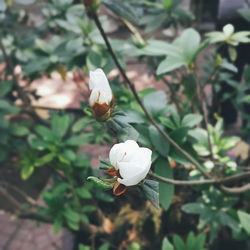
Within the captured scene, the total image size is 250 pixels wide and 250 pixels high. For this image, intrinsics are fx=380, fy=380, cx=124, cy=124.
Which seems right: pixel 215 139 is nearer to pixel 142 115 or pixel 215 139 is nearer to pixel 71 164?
pixel 142 115

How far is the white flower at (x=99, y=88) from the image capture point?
81 centimetres

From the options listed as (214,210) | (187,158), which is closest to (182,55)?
Result: (187,158)

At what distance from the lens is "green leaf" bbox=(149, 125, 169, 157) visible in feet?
4.07

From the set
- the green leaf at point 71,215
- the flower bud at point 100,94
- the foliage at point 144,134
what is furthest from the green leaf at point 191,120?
the green leaf at point 71,215

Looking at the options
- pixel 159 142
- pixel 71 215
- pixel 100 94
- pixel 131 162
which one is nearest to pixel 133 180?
pixel 131 162

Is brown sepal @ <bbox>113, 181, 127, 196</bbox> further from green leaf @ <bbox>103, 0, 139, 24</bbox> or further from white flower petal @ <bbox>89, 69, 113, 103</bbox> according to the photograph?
green leaf @ <bbox>103, 0, 139, 24</bbox>

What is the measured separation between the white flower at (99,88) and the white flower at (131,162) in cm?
16

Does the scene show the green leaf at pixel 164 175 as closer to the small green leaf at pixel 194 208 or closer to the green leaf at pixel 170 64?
the green leaf at pixel 170 64

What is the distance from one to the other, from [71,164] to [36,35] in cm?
94

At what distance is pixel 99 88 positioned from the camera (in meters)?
0.83

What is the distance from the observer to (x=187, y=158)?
1.24 meters

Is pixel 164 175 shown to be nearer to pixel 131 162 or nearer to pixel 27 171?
pixel 131 162

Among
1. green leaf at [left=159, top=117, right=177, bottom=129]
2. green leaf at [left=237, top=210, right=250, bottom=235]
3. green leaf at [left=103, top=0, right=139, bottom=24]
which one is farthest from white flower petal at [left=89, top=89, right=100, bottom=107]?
green leaf at [left=237, top=210, right=250, bottom=235]

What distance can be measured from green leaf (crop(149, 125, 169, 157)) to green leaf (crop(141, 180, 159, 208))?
0.46 m
